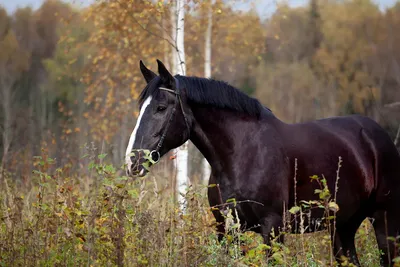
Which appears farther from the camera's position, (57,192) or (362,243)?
(362,243)

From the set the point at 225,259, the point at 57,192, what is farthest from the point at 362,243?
the point at 57,192

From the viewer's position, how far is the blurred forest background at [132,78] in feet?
14.5

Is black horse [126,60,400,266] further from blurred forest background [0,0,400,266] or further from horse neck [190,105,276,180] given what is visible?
blurred forest background [0,0,400,266]

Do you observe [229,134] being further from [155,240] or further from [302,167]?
[155,240]

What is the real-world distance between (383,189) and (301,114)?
4139 cm

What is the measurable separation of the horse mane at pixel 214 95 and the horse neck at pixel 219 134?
0.08 meters

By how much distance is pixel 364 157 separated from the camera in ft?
19.1

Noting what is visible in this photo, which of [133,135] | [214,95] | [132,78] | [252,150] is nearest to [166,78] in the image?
[214,95]

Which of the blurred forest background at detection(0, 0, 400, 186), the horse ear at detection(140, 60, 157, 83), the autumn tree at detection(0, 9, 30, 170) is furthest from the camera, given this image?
the blurred forest background at detection(0, 0, 400, 186)

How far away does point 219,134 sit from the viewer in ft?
17.1

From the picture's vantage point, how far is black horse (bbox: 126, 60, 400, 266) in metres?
4.95

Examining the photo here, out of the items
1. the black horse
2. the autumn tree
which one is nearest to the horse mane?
the black horse

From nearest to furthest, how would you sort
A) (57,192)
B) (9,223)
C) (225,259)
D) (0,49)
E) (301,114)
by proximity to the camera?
1. (225,259)
2. (57,192)
3. (9,223)
4. (0,49)
5. (301,114)

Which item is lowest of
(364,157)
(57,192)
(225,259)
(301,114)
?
(225,259)
